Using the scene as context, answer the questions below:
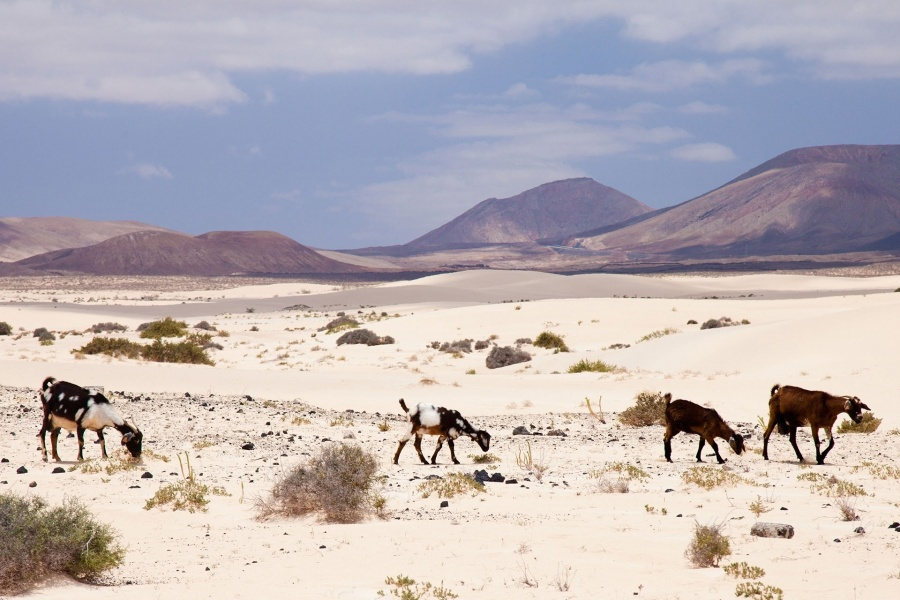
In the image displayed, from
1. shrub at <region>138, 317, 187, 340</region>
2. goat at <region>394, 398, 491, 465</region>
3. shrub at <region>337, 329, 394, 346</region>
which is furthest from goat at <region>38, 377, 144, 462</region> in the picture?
shrub at <region>138, 317, 187, 340</region>

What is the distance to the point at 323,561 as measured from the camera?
7988 millimetres

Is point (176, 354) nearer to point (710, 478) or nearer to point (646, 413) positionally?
point (646, 413)

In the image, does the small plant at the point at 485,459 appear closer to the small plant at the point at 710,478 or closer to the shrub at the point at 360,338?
the small plant at the point at 710,478

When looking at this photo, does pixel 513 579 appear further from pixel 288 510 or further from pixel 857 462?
pixel 857 462

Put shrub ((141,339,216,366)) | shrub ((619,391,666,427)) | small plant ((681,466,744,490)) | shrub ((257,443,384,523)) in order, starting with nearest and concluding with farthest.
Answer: shrub ((257,443,384,523))
small plant ((681,466,744,490))
shrub ((619,391,666,427))
shrub ((141,339,216,366))

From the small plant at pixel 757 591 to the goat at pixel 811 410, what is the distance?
583cm

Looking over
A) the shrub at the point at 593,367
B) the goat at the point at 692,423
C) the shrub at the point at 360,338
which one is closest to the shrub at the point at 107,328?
the shrub at the point at 360,338

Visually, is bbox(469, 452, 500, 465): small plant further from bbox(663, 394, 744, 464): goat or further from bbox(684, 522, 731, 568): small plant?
bbox(684, 522, 731, 568): small plant

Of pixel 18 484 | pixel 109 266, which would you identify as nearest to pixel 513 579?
pixel 18 484

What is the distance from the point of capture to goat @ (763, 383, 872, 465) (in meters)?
12.5

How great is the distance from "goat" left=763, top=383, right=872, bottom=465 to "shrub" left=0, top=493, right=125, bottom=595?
27.6 ft

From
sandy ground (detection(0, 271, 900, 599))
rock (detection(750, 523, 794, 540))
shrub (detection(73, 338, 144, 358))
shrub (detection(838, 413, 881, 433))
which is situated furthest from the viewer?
shrub (detection(73, 338, 144, 358))

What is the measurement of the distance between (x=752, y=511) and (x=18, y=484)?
7725 millimetres

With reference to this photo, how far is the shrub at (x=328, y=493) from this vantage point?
9539mm
